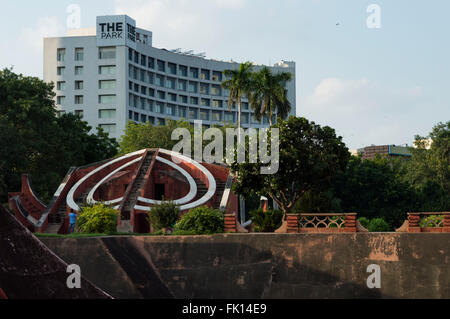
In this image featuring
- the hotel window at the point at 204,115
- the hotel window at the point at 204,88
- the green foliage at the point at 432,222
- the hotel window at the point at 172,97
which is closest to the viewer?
the green foliage at the point at 432,222

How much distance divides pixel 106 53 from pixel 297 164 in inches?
2779

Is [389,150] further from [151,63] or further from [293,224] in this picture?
[293,224]

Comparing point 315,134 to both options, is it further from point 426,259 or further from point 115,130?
point 115,130

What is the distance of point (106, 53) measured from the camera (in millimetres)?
96938

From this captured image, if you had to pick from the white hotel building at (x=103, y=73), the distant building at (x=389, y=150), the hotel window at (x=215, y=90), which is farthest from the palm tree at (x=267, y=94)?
the hotel window at (x=215, y=90)

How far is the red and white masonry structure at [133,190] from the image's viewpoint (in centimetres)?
3603

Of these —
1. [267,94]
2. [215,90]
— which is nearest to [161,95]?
[215,90]

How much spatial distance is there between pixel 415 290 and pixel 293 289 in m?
4.98

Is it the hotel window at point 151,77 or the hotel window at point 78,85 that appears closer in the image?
the hotel window at point 78,85

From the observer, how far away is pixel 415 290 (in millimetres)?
23672

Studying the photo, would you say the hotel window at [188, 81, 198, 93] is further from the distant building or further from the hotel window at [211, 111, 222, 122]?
the distant building

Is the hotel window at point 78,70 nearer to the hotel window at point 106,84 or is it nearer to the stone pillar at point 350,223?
the hotel window at point 106,84

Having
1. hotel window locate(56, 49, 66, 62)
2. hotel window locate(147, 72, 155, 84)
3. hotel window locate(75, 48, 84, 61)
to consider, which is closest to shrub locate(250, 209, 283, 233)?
hotel window locate(75, 48, 84, 61)

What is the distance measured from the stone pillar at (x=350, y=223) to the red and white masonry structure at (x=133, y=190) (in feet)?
36.1
